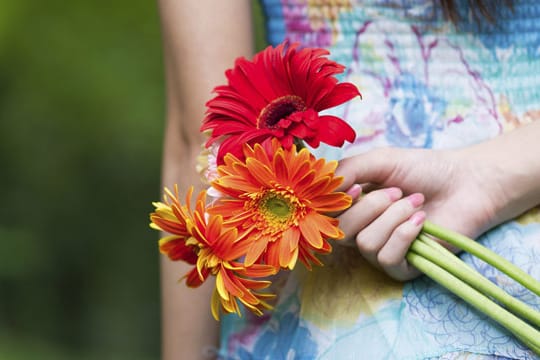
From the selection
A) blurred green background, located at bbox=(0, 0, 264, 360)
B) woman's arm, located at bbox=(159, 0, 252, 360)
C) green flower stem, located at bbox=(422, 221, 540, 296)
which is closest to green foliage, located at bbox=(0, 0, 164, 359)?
blurred green background, located at bbox=(0, 0, 264, 360)

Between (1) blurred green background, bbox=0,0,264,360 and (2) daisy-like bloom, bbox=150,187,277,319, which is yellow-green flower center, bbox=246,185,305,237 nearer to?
(2) daisy-like bloom, bbox=150,187,277,319

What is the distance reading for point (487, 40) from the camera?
87 centimetres

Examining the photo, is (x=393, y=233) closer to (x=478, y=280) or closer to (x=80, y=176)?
(x=478, y=280)

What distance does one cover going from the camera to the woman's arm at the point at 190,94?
874mm

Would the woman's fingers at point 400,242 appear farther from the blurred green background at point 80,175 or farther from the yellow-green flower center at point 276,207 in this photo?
the blurred green background at point 80,175

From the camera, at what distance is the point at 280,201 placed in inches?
26.9

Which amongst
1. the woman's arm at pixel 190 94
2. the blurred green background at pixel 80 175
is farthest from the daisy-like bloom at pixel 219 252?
the blurred green background at pixel 80 175

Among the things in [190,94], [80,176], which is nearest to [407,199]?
[190,94]

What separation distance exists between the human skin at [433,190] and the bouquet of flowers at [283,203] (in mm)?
28

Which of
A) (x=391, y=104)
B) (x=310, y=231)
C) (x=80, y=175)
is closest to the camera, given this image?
(x=310, y=231)

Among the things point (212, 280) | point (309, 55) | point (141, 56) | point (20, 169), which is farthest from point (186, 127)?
point (20, 169)

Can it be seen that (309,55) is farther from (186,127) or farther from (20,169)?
(20,169)

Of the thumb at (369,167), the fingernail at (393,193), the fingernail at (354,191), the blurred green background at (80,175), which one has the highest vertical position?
the thumb at (369,167)

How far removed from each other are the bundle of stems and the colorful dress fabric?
0.05 meters
